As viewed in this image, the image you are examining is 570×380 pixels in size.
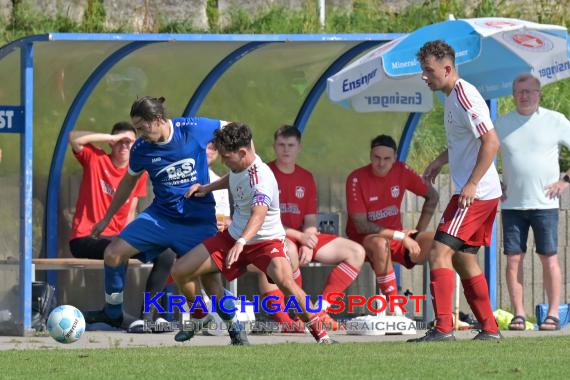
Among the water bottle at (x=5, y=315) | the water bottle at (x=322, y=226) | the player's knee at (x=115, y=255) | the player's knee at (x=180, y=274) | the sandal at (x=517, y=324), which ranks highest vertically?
the water bottle at (x=322, y=226)

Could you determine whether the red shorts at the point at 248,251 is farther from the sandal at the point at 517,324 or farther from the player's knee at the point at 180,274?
the sandal at the point at 517,324

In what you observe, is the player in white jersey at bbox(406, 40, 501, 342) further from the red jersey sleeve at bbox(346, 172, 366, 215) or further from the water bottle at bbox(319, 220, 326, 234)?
the water bottle at bbox(319, 220, 326, 234)

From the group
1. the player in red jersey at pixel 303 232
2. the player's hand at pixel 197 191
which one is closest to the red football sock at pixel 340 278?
the player in red jersey at pixel 303 232

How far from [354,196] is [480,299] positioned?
10.0 feet

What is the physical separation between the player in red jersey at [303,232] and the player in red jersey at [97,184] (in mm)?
1437

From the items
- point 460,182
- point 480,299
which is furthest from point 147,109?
point 480,299

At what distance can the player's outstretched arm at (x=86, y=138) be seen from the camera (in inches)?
516

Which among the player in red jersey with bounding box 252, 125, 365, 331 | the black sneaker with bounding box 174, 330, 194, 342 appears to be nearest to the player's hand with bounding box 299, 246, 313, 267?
the player in red jersey with bounding box 252, 125, 365, 331

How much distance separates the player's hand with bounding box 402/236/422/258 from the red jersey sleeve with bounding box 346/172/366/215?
0.51 metres

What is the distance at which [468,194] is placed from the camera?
32.2 feet

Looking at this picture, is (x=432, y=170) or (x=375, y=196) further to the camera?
(x=375, y=196)

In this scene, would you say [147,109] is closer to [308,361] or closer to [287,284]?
[287,284]

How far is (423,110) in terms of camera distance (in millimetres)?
13641

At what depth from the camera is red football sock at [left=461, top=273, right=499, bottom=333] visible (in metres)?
10.3
